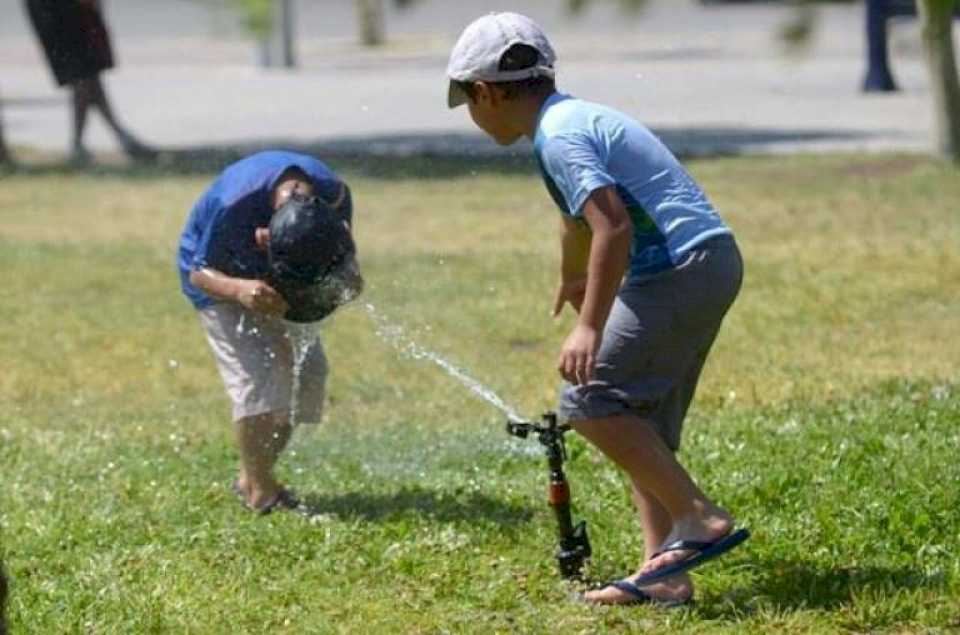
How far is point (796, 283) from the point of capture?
406 inches

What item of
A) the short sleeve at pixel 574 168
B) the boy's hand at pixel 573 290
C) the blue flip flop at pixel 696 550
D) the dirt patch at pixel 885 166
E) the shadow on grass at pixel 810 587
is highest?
the short sleeve at pixel 574 168

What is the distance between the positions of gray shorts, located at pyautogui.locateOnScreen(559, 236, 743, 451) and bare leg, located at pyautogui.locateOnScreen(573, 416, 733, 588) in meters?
0.04

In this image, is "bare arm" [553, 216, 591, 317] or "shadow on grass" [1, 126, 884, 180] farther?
"shadow on grass" [1, 126, 884, 180]

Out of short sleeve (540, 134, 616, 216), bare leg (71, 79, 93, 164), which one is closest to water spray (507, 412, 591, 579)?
short sleeve (540, 134, 616, 216)

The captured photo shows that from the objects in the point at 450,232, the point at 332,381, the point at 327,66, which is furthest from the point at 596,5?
the point at 327,66

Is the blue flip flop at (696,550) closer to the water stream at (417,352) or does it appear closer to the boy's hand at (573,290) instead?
the boy's hand at (573,290)

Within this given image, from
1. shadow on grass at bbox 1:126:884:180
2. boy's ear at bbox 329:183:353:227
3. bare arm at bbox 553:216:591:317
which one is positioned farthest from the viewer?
shadow on grass at bbox 1:126:884:180

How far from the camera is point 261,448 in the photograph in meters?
6.35

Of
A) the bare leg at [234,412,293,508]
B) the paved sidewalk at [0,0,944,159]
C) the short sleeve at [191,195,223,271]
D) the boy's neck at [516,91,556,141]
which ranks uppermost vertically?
the boy's neck at [516,91,556,141]

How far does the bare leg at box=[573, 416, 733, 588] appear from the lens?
199 inches

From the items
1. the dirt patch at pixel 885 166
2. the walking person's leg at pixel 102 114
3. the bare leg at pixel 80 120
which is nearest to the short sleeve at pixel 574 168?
the dirt patch at pixel 885 166

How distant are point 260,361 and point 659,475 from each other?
1.60m

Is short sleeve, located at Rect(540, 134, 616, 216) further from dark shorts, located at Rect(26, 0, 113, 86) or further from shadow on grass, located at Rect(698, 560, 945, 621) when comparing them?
dark shorts, located at Rect(26, 0, 113, 86)

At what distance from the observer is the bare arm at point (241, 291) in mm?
5995
